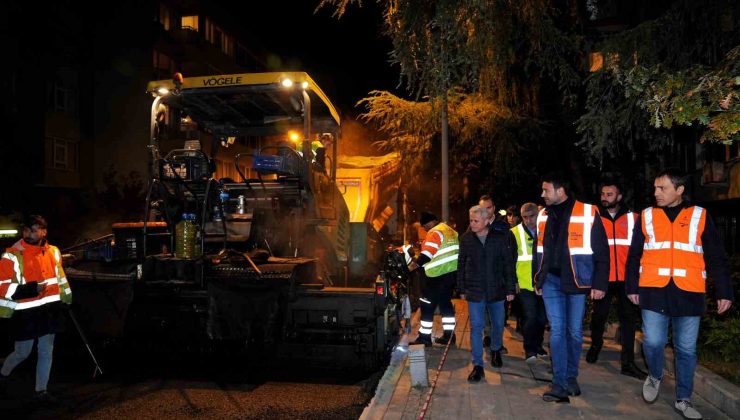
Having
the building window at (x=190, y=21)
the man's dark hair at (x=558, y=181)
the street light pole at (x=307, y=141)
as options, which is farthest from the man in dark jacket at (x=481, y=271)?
the building window at (x=190, y=21)

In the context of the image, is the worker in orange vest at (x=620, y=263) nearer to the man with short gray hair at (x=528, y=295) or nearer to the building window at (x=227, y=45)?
the man with short gray hair at (x=528, y=295)

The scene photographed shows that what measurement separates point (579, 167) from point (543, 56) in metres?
6.35

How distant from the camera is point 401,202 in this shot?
16.3 m

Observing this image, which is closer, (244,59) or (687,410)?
(687,410)

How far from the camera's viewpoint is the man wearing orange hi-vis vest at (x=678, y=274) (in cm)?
458

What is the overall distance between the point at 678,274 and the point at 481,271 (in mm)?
A: 1867

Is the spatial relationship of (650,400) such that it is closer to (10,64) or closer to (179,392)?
(179,392)

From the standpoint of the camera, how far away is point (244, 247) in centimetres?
725

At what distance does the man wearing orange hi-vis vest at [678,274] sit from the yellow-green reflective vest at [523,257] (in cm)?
200

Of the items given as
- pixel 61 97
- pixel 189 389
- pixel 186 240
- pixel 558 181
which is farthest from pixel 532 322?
pixel 61 97

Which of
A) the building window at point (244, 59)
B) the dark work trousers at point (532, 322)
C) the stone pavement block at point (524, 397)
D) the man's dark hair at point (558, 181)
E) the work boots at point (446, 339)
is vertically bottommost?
the stone pavement block at point (524, 397)

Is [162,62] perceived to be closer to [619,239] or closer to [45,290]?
[45,290]

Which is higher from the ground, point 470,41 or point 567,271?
point 470,41

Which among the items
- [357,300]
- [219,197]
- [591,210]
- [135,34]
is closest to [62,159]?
[135,34]
